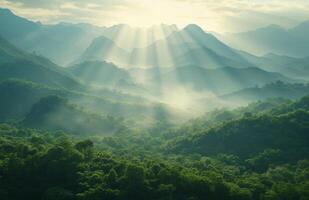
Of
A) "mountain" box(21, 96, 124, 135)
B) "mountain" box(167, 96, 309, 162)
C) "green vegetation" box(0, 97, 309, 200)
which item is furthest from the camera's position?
"mountain" box(21, 96, 124, 135)

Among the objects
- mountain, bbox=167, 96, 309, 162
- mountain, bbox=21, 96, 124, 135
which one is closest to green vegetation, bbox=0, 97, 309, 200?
mountain, bbox=167, 96, 309, 162

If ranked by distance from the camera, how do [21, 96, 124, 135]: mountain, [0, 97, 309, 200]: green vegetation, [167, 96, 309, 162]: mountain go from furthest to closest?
1. [21, 96, 124, 135]: mountain
2. [167, 96, 309, 162]: mountain
3. [0, 97, 309, 200]: green vegetation

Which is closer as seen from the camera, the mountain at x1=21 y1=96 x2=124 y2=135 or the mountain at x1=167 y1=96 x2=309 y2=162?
the mountain at x1=167 y1=96 x2=309 y2=162

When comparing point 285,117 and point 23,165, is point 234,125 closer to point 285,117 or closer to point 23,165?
point 285,117

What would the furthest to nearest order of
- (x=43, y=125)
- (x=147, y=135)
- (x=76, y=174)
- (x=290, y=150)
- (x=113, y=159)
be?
(x=43, y=125), (x=147, y=135), (x=290, y=150), (x=113, y=159), (x=76, y=174)

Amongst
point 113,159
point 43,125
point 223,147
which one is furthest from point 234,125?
point 43,125

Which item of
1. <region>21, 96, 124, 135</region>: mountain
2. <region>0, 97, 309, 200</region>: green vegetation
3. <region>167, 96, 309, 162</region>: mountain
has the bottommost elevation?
<region>0, 97, 309, 200</region>: green vegetation

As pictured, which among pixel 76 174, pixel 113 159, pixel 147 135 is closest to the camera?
pixel 76 174

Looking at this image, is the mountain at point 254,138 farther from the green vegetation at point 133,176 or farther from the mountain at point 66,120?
the mountain at point 66,120

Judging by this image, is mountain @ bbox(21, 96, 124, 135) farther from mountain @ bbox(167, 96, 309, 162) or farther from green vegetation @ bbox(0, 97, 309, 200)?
green vegetation @ bbox(0, 97, 309, 200)
